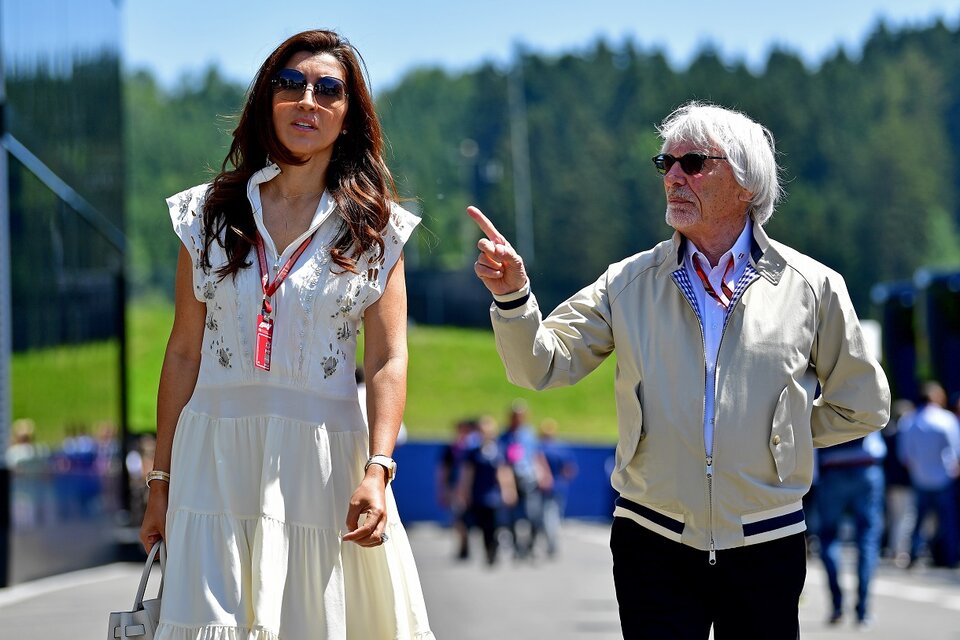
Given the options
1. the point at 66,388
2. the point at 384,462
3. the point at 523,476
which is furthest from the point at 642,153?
the point at 384,462

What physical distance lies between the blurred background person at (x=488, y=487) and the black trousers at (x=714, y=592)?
1648cm

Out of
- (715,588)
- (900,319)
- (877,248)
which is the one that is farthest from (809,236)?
(715,588)

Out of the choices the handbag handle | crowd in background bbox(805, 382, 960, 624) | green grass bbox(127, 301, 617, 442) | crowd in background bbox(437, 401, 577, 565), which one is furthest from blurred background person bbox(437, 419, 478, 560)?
green grass bbox(127, 301, 617, 442)

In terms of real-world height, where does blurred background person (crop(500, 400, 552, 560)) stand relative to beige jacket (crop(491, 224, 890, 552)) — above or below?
below

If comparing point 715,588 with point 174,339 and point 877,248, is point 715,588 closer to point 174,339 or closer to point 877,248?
point 174,339

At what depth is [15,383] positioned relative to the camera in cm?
1512

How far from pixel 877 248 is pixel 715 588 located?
4225 inches

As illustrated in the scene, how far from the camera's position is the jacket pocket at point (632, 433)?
15.0ft

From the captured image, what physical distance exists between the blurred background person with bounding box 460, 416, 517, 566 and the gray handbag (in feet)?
55.9

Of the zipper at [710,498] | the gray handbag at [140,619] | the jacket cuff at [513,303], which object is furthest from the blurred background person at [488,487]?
the gray handbag at [140,619]

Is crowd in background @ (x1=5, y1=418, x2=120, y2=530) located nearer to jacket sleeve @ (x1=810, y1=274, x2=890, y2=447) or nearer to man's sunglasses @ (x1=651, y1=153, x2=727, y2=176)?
man's sunglasses @ (x1=651, y1=153, x2=727, y2=176)

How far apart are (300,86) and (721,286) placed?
4.38 ft

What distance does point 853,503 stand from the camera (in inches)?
482

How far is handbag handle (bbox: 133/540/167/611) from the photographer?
4.00m
